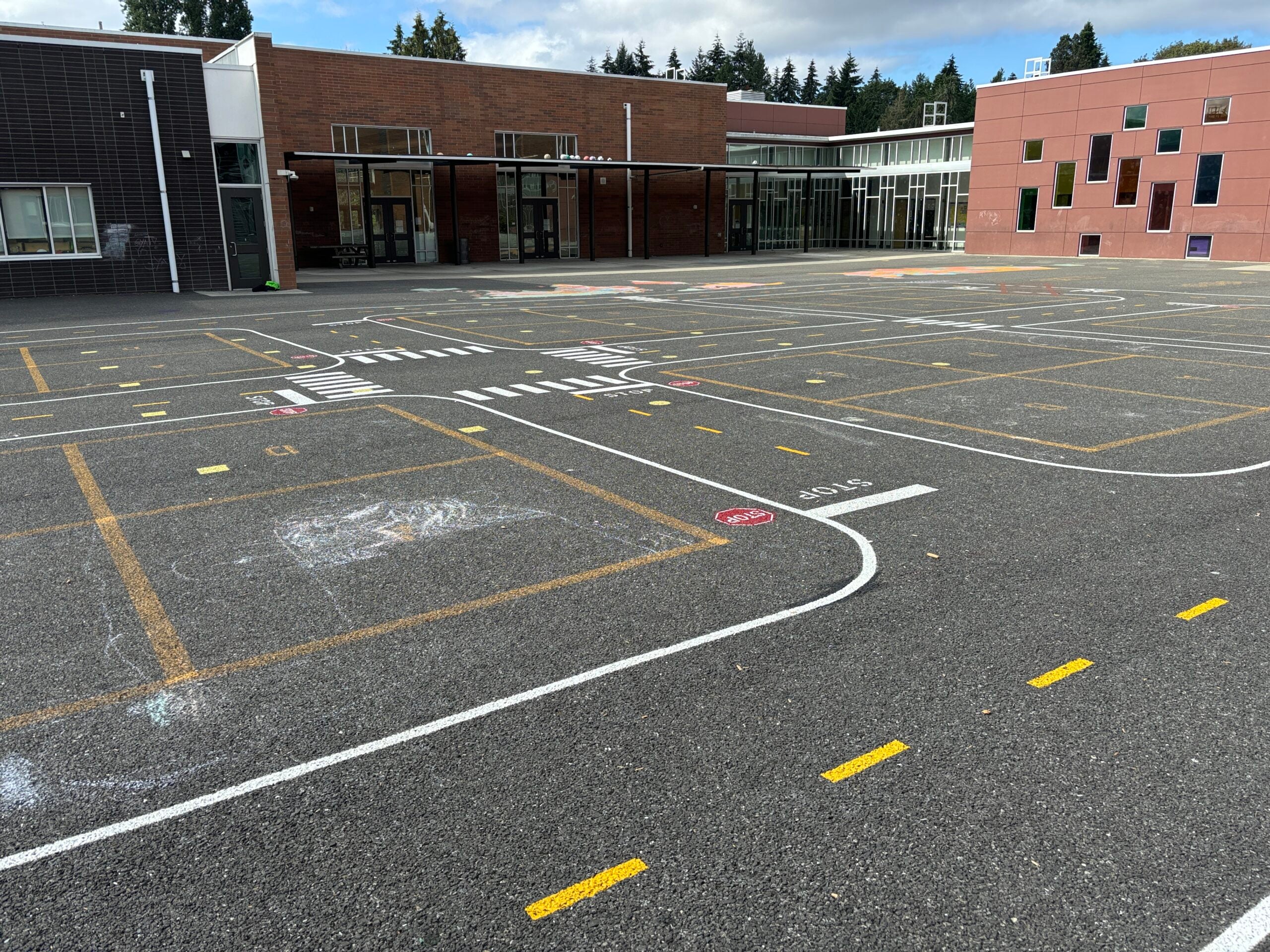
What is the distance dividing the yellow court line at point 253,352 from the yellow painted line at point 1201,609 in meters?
13.0

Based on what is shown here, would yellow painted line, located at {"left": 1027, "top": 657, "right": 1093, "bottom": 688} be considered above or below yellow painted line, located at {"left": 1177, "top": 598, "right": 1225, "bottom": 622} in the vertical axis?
below

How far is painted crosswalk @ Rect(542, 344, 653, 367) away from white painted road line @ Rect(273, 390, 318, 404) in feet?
14.2

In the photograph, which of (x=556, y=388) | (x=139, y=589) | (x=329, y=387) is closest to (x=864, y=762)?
(x=139, y=589)

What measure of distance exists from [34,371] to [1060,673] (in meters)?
15.2

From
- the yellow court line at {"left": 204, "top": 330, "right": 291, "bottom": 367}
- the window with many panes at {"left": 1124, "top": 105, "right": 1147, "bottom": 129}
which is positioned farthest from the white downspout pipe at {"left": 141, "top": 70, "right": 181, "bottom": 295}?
the window with many panes at {"left": 1124, "top": 105, "right": 1147, "bottom": 129}

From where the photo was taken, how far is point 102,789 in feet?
13.0

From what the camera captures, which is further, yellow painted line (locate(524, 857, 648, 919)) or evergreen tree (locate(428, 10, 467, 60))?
evergreen tree (locate(428, 10, 467, 60))

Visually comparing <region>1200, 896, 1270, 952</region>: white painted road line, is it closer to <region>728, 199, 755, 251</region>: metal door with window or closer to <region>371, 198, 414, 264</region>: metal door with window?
<region>371, 198, 414, 264</region>: metal door with window

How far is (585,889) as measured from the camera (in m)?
3.35

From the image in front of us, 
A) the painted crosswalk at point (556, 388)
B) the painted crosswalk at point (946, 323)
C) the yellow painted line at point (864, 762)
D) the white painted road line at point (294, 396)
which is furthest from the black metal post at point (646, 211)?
the yellow painted line at point (864, 762)

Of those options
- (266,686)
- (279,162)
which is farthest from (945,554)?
(279,162)

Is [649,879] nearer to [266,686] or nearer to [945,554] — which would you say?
[266,686]

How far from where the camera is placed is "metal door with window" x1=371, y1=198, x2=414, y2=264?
43062 millimetres

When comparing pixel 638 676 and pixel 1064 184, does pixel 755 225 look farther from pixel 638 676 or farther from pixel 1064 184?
pixel 638 676
